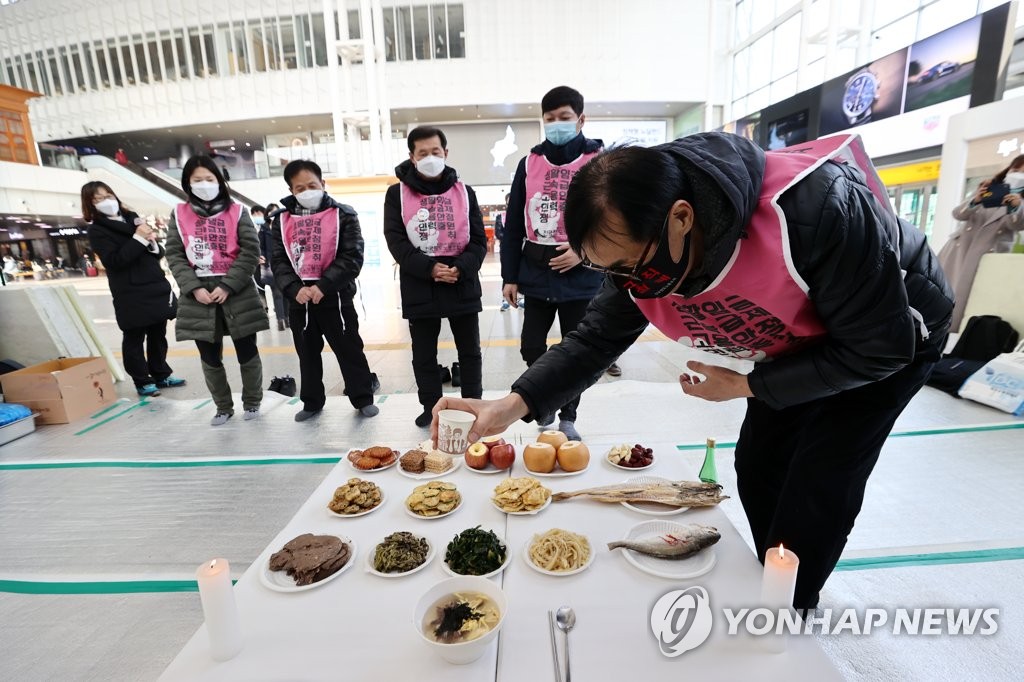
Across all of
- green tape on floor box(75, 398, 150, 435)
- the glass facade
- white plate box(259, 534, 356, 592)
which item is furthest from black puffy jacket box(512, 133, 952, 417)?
the glass facade

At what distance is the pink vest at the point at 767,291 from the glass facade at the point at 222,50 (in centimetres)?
2057

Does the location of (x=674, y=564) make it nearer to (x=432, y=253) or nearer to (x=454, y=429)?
(x=454, y=429)

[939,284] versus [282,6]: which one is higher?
[282,6]

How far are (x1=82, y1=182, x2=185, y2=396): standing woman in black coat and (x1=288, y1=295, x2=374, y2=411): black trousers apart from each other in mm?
1510

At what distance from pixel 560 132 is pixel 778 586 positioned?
252cm

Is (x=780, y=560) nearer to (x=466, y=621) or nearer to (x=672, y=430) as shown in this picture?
(x=466, y=621)

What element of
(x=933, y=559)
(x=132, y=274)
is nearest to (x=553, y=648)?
(x=933, y=559)

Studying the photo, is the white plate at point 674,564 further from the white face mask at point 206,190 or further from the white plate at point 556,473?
the white face mask at point 206,190

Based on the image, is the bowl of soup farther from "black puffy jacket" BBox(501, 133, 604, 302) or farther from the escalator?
the escalator

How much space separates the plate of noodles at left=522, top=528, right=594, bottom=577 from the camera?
3.55ft

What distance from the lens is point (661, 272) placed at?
0.97 metres

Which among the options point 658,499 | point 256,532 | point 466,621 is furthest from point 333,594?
point 256,532

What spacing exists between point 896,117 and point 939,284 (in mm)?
10314

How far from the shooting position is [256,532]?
220 centimetres
